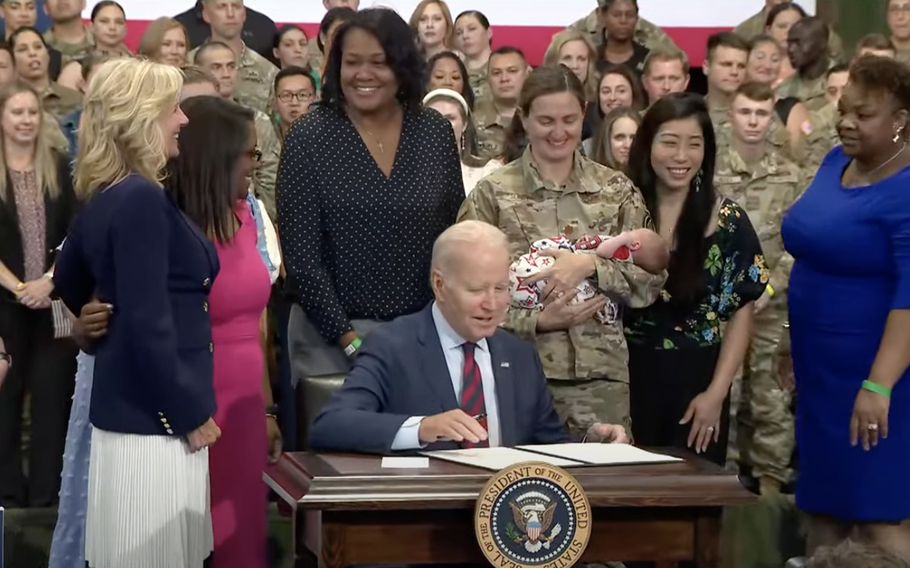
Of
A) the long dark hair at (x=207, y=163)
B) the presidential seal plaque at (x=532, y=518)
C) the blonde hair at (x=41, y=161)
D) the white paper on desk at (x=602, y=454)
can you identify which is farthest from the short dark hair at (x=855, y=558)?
the blonde hair at (x=41, y=161)

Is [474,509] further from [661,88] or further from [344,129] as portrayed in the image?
[661,88]

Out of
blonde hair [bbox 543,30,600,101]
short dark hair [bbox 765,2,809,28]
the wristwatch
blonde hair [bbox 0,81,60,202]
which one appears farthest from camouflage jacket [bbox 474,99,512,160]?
the wristwatch

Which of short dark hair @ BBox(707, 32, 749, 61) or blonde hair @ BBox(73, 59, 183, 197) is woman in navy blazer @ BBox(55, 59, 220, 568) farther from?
short dark hair @ BBox(707, 32, 749, 61)

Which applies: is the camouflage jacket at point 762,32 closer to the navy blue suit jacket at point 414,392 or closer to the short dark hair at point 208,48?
the short dark hair at point 208,48

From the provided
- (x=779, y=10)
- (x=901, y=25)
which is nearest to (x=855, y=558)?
(x=901, y=25)

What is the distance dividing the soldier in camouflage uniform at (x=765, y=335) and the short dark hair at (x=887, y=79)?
1.68 meters

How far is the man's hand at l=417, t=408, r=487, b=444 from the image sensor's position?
2.71 m

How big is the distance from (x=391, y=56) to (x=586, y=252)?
72cm

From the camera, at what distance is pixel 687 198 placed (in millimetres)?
4113

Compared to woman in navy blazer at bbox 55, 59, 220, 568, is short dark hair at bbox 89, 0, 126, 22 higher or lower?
higher

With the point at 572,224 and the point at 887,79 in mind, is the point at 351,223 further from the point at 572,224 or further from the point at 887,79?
the point at 887,79

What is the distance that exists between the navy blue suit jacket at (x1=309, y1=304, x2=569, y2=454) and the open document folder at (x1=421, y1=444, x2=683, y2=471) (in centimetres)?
14

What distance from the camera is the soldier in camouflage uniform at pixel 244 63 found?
21.4 ft

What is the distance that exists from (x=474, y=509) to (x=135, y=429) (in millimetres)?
1025
